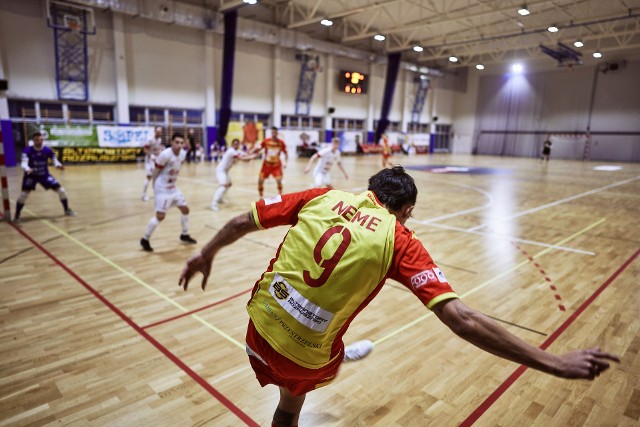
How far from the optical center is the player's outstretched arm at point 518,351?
1.36 m

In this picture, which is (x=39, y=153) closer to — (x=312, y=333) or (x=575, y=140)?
(x=312, y=333)

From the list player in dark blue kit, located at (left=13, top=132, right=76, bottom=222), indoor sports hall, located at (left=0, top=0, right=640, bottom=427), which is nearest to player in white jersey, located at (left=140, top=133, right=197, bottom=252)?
indoor sports hall, located at (left=0, top=0, right=640, bottom=427)

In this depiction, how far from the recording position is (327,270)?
1709 mm

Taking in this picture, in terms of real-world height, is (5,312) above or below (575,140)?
below

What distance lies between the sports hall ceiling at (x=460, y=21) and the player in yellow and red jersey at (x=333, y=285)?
68.7ft

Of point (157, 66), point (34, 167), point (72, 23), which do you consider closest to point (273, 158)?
point (34, 167)

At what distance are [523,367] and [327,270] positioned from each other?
291 cm

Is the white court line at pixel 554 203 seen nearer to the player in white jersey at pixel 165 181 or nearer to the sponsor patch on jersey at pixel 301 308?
the player in white jersey at pixel 165 181

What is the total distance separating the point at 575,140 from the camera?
36.2 meters

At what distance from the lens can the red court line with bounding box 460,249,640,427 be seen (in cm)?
300

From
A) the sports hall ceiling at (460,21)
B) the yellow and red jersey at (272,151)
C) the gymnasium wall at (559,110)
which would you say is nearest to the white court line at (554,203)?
the yellow and red jersey at (272,151)

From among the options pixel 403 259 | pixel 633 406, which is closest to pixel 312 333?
pixel 403 259

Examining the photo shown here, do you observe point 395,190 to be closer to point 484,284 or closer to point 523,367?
point 523,367

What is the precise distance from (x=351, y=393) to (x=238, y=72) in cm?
2586
